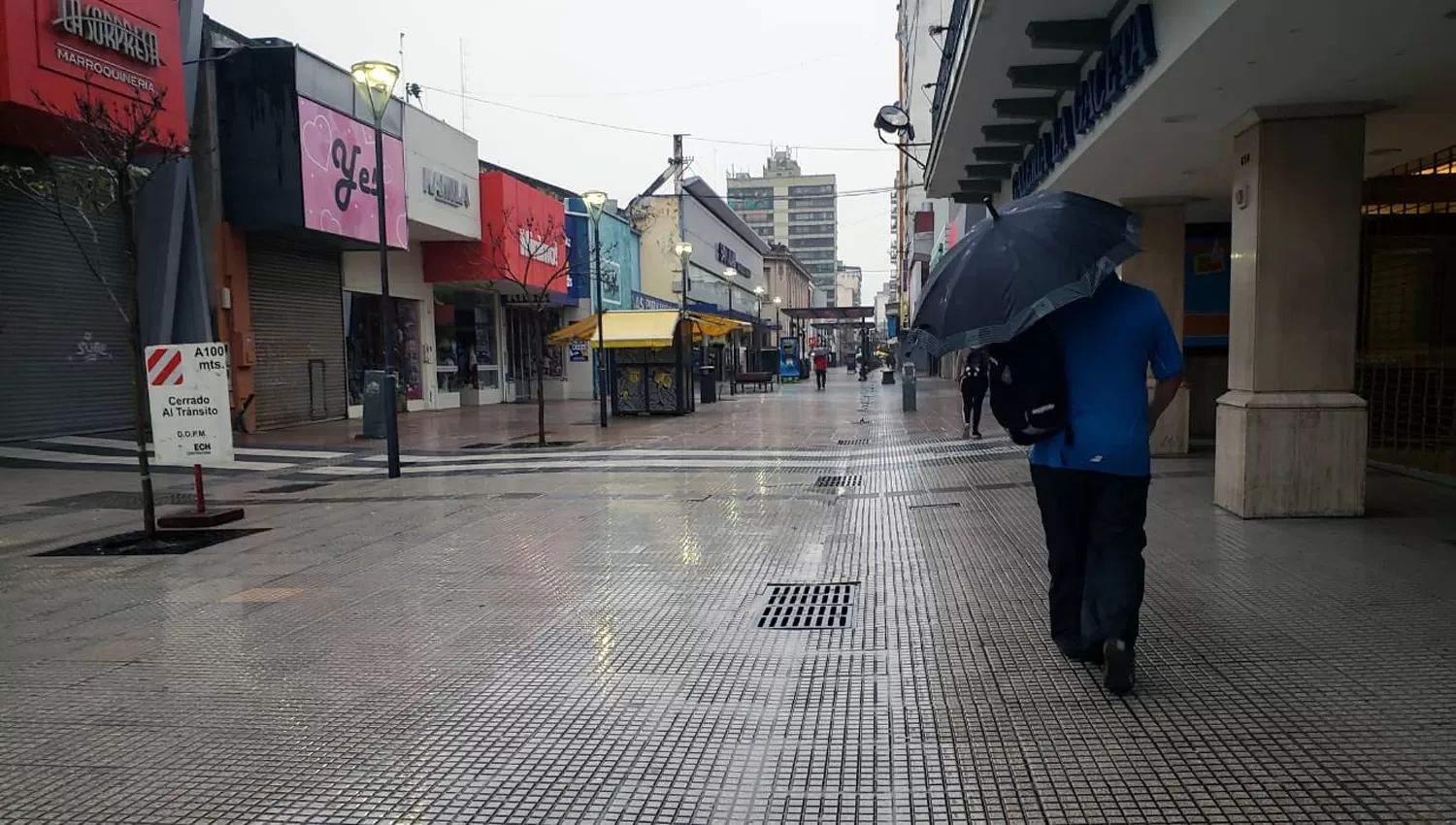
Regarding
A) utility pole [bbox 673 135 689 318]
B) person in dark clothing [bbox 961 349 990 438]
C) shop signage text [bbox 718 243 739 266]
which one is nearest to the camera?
person in dark clothing [bbox 961 349 990 438]

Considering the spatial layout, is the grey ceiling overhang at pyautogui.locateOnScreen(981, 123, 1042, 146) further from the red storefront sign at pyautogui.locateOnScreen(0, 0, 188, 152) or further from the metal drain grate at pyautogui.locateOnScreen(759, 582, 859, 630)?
the red storefront sign at pyautogui.locateOnScreen(0, 0, 188, 152)

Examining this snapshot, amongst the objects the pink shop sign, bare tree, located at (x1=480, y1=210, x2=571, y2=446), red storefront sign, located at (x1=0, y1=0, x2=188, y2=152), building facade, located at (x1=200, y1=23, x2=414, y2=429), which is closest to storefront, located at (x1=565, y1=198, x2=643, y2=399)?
bare tree, located at (x1=480, y1=210, x2=571, y2=446)

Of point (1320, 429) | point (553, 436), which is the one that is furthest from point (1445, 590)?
point (553, 436)

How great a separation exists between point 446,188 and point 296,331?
5772 mm

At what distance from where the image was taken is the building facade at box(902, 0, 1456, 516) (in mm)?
6164

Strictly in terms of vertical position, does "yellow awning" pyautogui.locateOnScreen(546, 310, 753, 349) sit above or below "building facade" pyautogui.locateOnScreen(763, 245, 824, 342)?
below

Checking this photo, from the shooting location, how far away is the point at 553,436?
1741cm

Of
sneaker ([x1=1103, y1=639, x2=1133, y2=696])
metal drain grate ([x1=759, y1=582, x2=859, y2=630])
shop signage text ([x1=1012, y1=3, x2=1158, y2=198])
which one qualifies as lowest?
metal drain grate ([x1=759, y1=582, x2=859, y2=630])

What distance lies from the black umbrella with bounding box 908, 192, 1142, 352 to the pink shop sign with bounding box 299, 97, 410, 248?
15.9 metres

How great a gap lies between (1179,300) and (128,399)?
17809mm

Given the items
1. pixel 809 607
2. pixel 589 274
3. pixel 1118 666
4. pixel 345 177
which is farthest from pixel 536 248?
pixel 1118 666

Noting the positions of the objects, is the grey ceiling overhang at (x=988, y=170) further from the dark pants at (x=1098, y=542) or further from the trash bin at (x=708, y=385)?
the trash bin at (x=708, y=385)

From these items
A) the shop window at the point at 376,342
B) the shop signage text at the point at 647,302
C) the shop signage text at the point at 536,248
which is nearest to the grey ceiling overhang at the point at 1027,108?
the shop window at the point at 376,342

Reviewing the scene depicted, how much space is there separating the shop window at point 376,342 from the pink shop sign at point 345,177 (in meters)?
2.57
